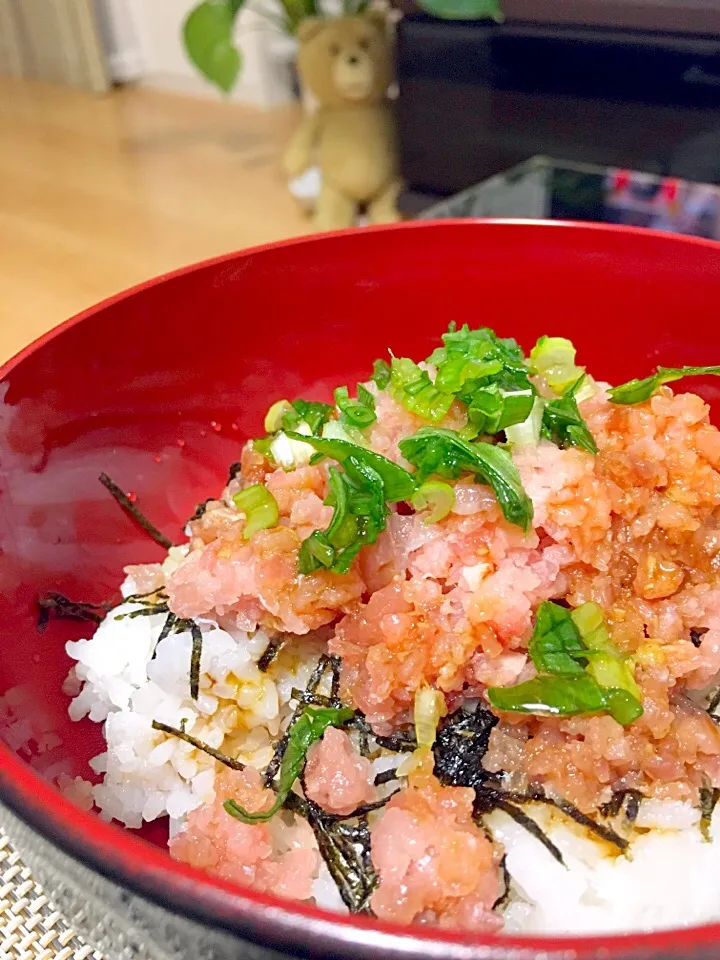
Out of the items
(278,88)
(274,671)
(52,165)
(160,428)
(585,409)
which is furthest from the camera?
(278,88)

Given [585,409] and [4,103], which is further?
[4,103]

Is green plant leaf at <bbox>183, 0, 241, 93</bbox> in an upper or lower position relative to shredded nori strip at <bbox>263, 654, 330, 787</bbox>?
upper

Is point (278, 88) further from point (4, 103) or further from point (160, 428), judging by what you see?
point (160, 428)

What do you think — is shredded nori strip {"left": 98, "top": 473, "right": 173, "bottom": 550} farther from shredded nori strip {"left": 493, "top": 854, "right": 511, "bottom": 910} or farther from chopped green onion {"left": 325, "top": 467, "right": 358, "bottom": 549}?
shredded nori strip {"left": 493, "top": 854, "right": 511, "bottom": 910}

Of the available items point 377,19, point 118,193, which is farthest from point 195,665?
point 118,193

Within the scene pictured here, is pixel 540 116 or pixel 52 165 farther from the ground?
pixel 540 116

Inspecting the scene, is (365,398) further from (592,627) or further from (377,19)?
A: (377,19)

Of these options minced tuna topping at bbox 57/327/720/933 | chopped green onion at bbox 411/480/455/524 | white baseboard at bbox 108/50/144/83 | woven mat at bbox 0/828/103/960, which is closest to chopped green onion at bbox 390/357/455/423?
minced tuna topping at bbox 57/327/720/933

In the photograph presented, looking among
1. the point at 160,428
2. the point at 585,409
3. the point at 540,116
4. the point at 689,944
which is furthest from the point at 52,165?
the point at 689,944
